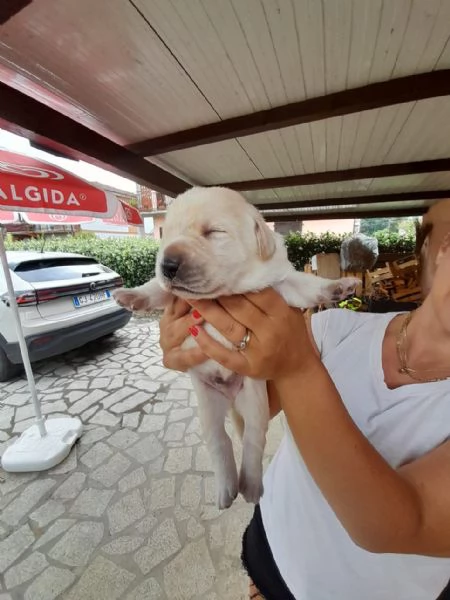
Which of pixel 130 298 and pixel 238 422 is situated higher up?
pixel 130 298

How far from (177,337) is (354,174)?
4.44 meters

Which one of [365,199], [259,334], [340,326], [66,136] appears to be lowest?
[340,326]

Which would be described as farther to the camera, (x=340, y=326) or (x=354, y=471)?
(x=340, y=326)

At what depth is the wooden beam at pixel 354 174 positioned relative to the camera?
14.2 ft

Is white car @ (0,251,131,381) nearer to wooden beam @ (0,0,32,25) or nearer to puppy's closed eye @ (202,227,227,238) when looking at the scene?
wooden beam @ (0,0,32,25)

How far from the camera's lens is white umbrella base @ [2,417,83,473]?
9.88 feet

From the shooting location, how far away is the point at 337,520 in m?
1.01

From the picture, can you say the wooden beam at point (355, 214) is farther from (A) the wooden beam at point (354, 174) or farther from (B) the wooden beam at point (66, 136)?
(B) the wooden beam at point (66, 136)

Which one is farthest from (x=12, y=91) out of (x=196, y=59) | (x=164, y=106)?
(x=196, y=59)

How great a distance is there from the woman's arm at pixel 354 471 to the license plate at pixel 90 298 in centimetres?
485

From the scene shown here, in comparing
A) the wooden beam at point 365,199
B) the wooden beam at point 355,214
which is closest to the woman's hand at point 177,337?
the wooden beam at point 365,199

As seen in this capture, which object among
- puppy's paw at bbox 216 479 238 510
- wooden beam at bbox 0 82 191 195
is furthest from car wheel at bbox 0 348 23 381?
puppy's paw at bbox 216 479 238 510

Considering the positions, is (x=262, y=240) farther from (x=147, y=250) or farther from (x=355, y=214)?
(x=147, y=250)

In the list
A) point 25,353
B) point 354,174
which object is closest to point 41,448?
point 25,353
